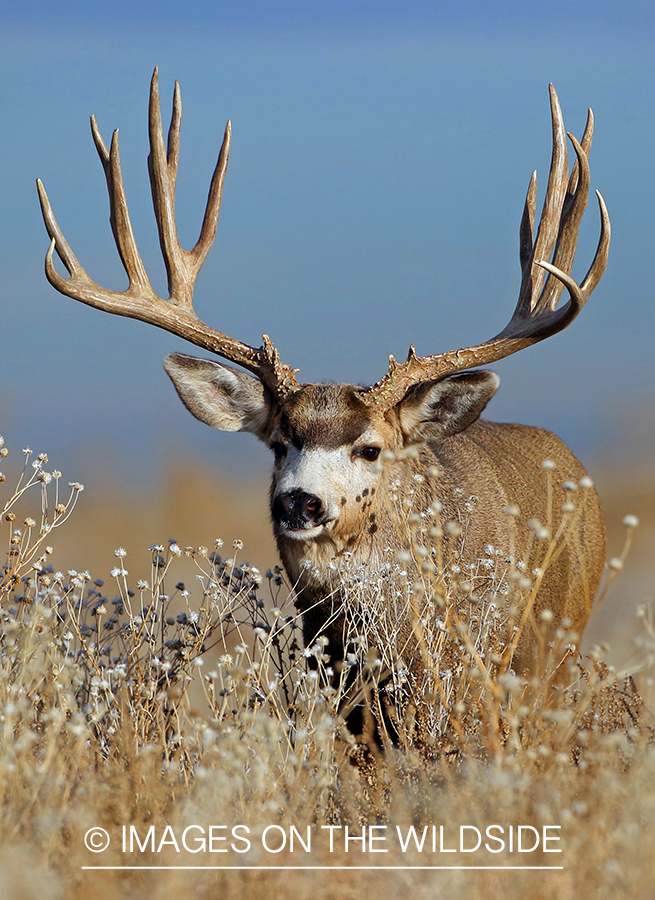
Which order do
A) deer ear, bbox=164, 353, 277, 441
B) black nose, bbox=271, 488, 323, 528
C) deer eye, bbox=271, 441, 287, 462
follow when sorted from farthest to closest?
deer ear, bbox=164, 353, 277, 441, deer eye, bbox=271, 441, 287, 462, black nose, bbox=271, 488, 323, 528

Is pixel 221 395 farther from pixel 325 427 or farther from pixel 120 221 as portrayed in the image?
pixel 120 221

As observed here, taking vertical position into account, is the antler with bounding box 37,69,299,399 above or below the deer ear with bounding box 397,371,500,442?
above

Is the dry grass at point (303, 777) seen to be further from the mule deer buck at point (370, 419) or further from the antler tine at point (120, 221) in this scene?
the antler tine at point (120, 221)

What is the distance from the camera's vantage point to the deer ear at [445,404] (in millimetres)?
6340

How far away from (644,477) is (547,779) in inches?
872

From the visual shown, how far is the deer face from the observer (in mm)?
5648

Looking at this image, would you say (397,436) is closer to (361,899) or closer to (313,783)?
(313,783)

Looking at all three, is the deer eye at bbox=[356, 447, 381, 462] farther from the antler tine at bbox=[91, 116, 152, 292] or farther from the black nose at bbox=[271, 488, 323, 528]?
the antler tine at bbox=[91, 116, 152, 292]

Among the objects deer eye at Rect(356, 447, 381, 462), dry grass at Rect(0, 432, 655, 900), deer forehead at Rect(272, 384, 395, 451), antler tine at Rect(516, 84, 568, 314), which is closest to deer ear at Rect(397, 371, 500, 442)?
deer forehead at Rect(272, 384, 395, 451)

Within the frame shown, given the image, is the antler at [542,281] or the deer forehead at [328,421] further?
the antler at [542,281]

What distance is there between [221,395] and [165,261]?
1027mm

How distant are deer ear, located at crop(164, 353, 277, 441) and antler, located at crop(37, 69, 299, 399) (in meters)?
0.11

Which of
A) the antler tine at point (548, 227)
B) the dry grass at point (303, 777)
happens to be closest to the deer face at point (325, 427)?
the dry grass at point (303, 777)

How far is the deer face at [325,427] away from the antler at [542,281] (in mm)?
148
